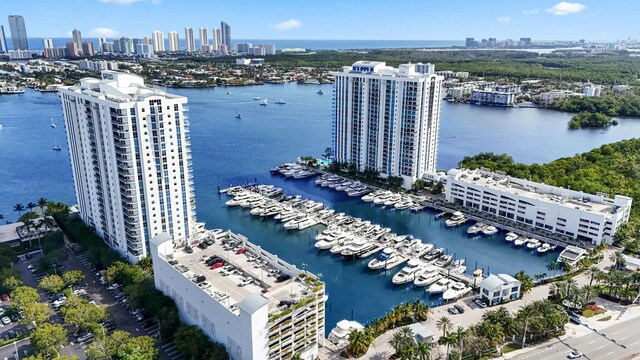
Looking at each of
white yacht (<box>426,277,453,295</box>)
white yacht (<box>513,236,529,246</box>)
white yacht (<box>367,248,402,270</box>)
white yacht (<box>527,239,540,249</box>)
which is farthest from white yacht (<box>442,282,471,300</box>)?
white yacht (<box>527,239,540,249</box>)

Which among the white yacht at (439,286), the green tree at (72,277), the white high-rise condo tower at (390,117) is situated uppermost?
the white high-rise condo tower at (390,117)

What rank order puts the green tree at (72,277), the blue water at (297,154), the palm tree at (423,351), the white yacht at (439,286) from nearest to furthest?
1. the palm tree at (423,351)
2. the green tree at (72,277)
3. the white yacht at (439,286)
4. the blue water at (297,154)

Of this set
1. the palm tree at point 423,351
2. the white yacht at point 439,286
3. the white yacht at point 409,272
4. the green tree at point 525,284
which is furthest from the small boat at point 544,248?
the palm tree at point 423,351

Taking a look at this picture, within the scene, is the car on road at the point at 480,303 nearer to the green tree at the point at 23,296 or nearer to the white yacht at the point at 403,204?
the white yacht at the point at 403,204

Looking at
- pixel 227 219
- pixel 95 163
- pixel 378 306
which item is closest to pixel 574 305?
pixel 378 306

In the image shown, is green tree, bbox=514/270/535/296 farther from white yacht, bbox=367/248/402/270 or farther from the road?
white yacht, bbox=367/248/402/270

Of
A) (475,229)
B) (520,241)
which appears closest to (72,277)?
(475,229)

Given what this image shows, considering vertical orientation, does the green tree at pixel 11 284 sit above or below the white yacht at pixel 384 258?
above
